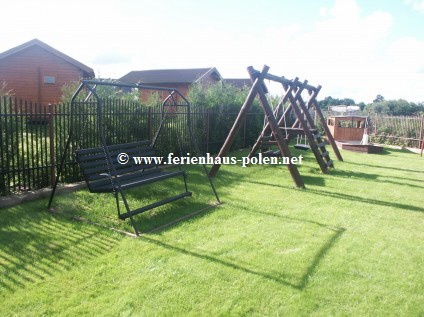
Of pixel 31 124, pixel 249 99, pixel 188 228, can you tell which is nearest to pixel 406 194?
Answer: pixel 249 99

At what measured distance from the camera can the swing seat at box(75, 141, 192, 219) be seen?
15.7 feet

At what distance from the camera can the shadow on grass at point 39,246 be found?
11.2ft

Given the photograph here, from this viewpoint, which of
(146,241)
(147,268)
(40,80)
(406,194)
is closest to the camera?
(147,268)

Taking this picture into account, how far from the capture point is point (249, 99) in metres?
7.79

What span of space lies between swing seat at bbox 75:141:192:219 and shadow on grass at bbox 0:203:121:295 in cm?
58

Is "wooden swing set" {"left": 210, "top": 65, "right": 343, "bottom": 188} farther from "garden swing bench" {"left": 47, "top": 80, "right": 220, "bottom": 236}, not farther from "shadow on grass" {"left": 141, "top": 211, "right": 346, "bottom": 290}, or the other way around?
"shadow on grass" {"left": 141, "top": 211, "right": 346, "bottom": 290}

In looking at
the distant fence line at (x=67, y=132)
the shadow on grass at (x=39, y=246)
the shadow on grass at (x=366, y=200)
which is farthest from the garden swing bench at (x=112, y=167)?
the shadow on grass at (x=366, y=200)

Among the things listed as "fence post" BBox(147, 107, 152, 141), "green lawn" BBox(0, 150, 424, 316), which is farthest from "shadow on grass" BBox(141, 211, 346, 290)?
"fence post" BBox(147, 107, 152, 141)

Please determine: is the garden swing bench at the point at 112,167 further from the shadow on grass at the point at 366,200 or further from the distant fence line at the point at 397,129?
the distant fence line at the point at 397,129

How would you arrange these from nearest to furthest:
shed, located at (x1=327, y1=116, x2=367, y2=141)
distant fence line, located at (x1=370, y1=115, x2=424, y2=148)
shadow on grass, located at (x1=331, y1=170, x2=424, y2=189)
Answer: shadow on grass, located at (x1=331, y1=170, x2=424, y2=189)
distant fence line, located at (x1=370, y1=115, x2=424, y2=148)
shed, located at (x1=327, y1=116, x2=367, y2=141)

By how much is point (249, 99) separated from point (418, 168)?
266 inches

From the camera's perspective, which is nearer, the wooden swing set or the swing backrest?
the swing backrest

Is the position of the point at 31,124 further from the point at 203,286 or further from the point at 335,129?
the point at 335,129

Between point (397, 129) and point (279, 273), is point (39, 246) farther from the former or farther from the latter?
point (397, 129)
